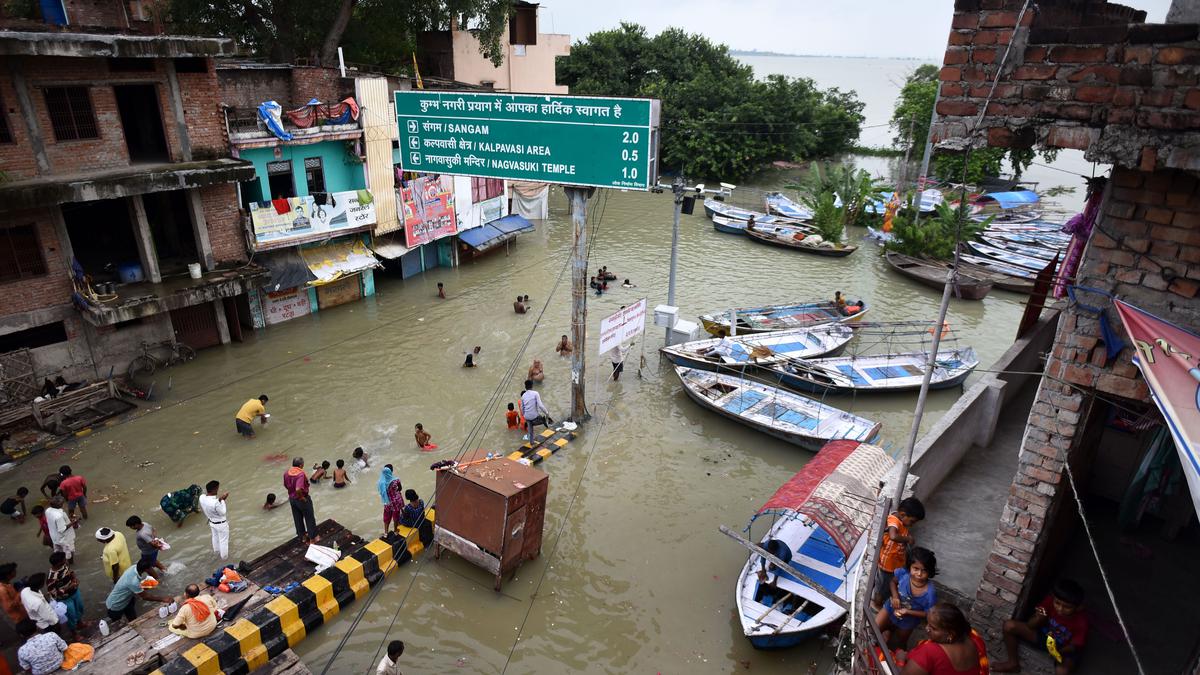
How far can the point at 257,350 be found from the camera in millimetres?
19281

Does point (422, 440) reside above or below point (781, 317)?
below

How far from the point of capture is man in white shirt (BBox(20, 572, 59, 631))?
8742 mm

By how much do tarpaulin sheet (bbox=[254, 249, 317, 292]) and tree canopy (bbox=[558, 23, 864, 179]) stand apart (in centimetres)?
3129

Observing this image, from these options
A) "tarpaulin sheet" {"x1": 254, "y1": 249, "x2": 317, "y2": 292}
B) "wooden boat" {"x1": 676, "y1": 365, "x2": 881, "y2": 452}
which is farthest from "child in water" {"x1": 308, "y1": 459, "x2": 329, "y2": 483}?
"wooden boat" {"x1": 676, "y1": 365, "x2": 881, "y2": 452}

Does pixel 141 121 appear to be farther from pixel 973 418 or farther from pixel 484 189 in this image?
pixel 973 418

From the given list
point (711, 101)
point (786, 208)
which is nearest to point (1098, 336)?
point (786, 208)

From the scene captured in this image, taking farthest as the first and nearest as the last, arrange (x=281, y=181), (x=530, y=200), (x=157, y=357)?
(x=530, y=200)
(x=281, y=181)
(x=157, y=357)

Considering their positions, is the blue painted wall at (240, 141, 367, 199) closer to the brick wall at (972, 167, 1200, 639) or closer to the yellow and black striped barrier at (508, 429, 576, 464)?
the yellow and black striped barrier at (508, 429, 576, 464)

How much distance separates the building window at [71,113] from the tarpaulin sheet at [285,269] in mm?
5183

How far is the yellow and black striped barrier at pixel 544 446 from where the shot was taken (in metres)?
14.6

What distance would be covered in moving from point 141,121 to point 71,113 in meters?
3.99

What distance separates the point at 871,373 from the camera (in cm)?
1841

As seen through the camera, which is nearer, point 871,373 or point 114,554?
point 114,554

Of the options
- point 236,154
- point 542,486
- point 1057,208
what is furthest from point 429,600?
point 1057,208
